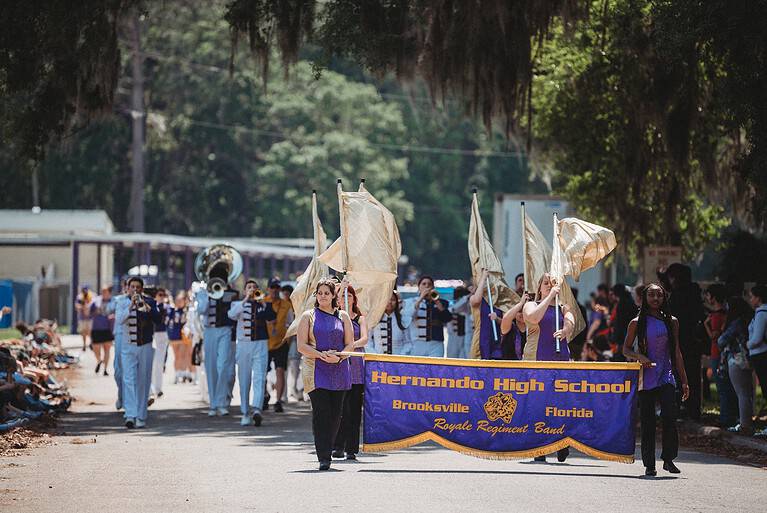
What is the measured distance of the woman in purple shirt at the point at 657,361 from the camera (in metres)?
12.9

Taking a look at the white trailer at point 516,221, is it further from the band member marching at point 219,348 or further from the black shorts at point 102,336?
the band member marching at point 219,348

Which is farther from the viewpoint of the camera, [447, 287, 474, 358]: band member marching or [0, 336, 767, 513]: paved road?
[447, 287, 474, 358]: band member marching

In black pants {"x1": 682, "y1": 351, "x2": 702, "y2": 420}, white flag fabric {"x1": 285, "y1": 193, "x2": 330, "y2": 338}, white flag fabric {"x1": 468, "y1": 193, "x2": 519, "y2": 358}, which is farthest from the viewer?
black pants {"x1": 682, "y1": 351, "x2": 702, "y2": 420}

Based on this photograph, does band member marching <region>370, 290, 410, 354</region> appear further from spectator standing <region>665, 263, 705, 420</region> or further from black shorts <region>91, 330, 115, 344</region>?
black shorts <region>91, 330, 115, 344</region>

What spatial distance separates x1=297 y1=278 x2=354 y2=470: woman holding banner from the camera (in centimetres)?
1288

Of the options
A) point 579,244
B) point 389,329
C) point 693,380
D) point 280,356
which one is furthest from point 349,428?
point 280,356

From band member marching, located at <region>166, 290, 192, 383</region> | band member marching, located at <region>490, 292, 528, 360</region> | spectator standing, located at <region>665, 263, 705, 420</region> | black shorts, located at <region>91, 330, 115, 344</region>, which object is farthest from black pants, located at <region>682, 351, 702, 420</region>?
black shorts, located at <region>91, 330, 115, 344</region>

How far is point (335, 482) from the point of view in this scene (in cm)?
1195

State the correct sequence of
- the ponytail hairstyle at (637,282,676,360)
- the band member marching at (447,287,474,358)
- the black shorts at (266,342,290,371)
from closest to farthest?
the ponytail hairstyle at (637,282,676,360)
the black shorts at (266,342,290,371)
the band member marching at (447,287,474,358)

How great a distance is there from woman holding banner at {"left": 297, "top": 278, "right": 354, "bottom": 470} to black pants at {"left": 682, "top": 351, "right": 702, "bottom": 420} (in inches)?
269

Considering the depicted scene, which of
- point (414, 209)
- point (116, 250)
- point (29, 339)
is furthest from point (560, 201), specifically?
point (414, 209)

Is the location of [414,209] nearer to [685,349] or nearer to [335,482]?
[685,349]

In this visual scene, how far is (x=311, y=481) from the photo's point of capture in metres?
12.0

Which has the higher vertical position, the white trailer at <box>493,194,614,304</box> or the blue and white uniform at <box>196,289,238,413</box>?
the white trailer at <box>493,194,614,304</box>
